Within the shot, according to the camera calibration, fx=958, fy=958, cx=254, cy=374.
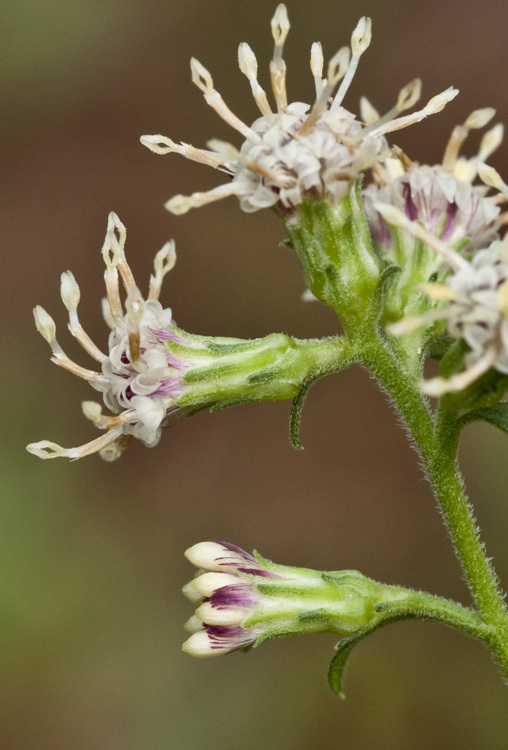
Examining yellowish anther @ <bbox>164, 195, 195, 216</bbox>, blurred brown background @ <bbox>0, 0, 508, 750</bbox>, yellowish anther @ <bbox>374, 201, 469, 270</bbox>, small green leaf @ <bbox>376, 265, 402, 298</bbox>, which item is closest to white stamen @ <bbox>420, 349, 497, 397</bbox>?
yellowish anther @ <bbox>374, 201, 469, 270</bbox>

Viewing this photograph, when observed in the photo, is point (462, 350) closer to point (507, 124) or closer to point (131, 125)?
point (507, 124)

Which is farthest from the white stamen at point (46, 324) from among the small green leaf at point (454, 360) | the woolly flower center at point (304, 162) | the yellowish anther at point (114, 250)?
the small green leaf at point (454, 360)

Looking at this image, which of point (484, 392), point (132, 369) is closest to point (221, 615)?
point (132, 369)

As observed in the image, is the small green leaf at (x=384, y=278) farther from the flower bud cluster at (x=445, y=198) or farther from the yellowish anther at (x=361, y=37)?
the yellowish anther at (x=361, y=37)

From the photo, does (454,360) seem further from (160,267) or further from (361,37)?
(361,37)

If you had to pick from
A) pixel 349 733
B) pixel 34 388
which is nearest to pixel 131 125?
pixel 34 388

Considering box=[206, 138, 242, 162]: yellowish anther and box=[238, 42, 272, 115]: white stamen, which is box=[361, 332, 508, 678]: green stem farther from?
box=[238, 42, 272, 115]: white stamen
